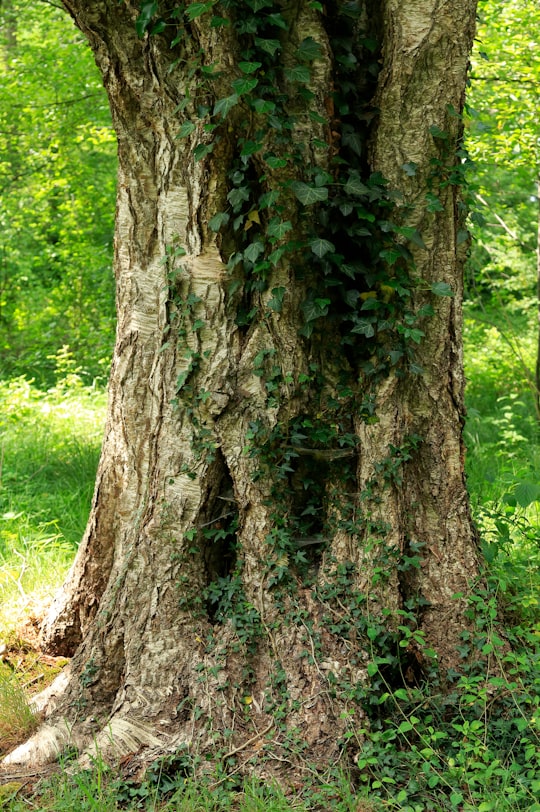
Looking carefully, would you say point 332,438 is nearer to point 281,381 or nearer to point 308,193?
point 281,381

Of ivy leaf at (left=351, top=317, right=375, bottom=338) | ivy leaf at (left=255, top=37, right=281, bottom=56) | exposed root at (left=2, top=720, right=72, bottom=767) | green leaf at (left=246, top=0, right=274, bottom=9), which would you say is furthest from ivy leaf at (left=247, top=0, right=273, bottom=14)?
exposed root at (left=2, top=720, right=72, bottom=767)

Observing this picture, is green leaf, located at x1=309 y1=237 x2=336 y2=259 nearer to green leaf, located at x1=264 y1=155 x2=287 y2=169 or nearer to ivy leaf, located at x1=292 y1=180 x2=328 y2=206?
ivy leaf, located at x1=292 y1=180 x2=328 y2=206

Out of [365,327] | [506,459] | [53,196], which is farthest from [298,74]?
[53,196]

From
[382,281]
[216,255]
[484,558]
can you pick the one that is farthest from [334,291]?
[484,558]

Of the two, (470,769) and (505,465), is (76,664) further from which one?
(505,465)

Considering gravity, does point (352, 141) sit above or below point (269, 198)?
above

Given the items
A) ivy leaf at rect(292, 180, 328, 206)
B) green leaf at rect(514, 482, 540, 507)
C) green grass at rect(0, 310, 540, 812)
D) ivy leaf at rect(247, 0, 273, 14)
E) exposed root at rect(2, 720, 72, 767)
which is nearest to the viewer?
green grass at rect(0, 310, 540, 812)

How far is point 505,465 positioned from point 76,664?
3.75m

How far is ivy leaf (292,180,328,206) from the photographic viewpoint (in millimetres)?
2943

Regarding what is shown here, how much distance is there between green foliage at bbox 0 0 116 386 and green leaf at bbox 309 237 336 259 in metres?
7.19

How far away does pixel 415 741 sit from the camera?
305 centimetres

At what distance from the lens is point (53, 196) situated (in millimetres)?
11766

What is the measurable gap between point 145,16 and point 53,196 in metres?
9.36

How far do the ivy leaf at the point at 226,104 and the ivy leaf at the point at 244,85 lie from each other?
0.10ft
